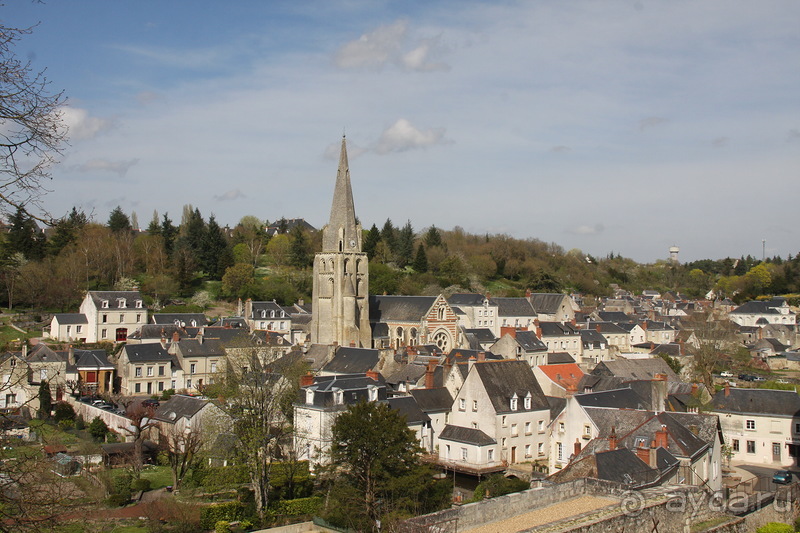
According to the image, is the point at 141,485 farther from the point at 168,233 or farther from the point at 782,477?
the point at 168,233

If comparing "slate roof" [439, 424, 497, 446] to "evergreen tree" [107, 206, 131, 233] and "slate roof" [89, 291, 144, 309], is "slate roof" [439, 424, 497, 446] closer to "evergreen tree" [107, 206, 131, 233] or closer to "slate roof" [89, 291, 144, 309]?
"slate roof" [89, 291, 144, 309]

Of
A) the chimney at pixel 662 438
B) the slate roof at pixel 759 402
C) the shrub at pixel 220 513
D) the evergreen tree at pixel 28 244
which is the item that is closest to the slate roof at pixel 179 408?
the shrub at pixel 220 513

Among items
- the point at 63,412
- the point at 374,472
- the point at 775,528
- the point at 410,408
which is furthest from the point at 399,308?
the point at 775,528

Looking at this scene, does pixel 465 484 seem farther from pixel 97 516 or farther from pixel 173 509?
pixel 97 516

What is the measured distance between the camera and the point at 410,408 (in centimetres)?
3650

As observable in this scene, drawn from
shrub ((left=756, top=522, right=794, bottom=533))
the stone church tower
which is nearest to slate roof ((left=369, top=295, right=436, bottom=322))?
the stone church tower

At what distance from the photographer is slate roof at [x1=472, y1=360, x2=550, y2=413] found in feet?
121

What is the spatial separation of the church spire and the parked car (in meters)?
39.1

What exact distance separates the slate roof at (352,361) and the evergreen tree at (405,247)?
6050cm

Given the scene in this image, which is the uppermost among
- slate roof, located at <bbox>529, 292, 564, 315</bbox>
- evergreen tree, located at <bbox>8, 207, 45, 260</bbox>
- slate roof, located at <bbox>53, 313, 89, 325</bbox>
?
evergreen tree, located at <bbox>8, 207, 45, 260</bbox>

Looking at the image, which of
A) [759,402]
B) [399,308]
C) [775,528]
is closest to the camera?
[775,528]

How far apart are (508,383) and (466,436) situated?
12.5 ft

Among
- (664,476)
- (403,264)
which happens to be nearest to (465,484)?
(664,476)

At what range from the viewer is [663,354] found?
207ft
